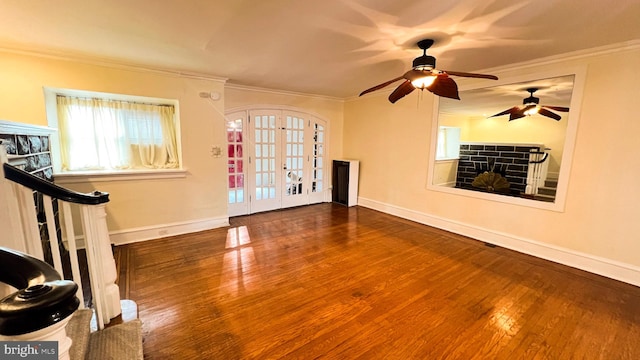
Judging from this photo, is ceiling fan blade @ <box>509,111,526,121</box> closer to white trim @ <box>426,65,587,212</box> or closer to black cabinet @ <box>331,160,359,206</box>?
white trim @ <box>426,65,587,212</box>

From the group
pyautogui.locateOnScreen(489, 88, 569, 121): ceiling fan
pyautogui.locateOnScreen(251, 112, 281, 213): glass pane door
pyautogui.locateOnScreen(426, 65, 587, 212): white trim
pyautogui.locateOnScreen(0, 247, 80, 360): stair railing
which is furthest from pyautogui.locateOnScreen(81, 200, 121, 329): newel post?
pyautogui.locateOnScreen(489, 88, 569, 121): ceiling fan

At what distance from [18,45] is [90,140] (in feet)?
3.88

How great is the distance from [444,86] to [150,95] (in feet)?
12.4

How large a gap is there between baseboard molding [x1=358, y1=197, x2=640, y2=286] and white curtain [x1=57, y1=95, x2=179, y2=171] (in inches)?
170

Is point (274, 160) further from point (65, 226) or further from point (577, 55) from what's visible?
point (577, 55)

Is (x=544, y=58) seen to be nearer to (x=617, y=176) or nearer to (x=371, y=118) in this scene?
(x=617, y=176)

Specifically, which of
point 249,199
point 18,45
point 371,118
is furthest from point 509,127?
point 18,45

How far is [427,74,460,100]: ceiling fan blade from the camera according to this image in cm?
270

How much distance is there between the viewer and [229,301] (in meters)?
2.46

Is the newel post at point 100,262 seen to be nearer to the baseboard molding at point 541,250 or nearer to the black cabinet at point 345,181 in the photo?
the baseboard molding at point 541,250

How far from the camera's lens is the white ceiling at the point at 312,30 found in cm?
204

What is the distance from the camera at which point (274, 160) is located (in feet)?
17.7

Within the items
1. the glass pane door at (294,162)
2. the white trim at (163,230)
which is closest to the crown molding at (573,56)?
the glass pane door at (294,162)

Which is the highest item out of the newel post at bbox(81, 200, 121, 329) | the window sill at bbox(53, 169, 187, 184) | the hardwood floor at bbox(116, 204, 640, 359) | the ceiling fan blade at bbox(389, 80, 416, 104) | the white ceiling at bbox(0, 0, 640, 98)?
the white ceiling at bbox(0, 0, 640, 98)
